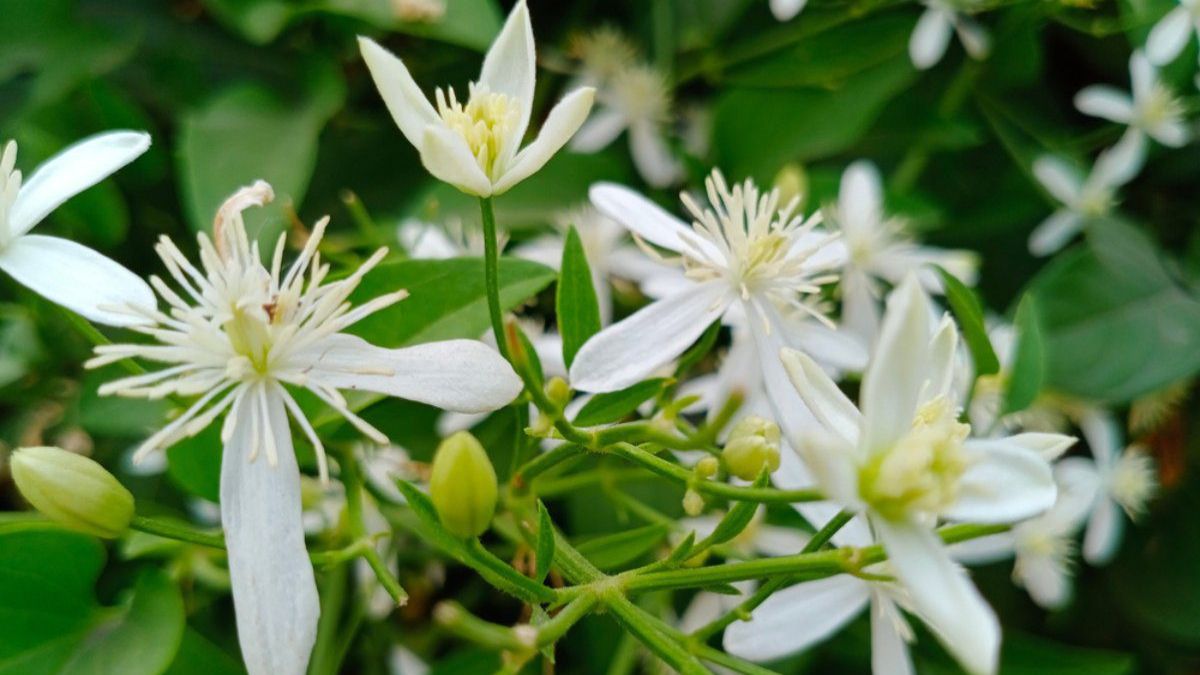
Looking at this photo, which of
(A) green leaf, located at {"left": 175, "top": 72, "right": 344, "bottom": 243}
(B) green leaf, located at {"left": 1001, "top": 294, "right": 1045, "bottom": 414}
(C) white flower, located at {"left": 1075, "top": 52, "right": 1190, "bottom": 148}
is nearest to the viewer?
(B) green leaf, located at {"left": 1001, "top": 294, "right": 1045, "bottom": 414}

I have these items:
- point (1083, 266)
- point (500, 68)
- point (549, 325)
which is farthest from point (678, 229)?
point (1083, 266)

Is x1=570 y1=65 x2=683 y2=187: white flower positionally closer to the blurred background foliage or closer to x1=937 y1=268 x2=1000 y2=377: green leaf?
the blurred background foliage

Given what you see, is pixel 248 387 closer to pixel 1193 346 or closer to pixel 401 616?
pixel 401 616

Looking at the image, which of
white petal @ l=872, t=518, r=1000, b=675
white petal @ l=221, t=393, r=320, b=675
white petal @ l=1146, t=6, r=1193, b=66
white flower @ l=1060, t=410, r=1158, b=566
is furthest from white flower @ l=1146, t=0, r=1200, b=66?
white petal @ l=221, t=393, r=320, b=675

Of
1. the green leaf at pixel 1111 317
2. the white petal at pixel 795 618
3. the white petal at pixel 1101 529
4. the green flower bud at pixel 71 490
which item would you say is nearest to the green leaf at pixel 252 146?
the green flower bud at pixel 71 490


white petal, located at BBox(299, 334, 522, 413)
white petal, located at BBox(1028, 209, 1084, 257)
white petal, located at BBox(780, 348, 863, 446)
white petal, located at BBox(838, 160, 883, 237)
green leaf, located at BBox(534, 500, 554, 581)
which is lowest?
green leaf, located at BBox(534, 500, 554, 581)
